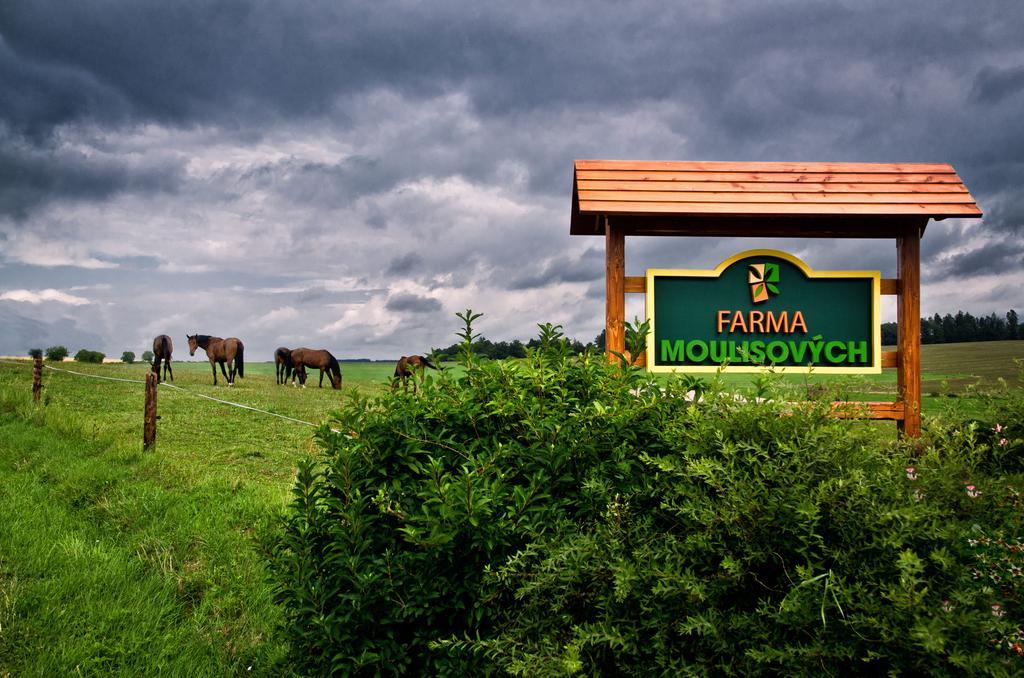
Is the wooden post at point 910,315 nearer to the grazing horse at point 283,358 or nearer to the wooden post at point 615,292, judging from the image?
the wooden post at point 615,292

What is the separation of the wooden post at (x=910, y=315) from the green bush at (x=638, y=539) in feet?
16.5

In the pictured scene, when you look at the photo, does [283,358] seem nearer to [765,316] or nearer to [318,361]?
[318,361]

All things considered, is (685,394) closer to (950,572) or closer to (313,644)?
(950,572)

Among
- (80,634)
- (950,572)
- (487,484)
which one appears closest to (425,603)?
(487,484)

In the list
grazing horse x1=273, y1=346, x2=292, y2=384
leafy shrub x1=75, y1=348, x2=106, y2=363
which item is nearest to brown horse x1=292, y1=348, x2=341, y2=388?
grazing horse x1=273, y1=346, x2=292, y2=384

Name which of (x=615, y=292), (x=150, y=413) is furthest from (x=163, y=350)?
(x=615, y=292)

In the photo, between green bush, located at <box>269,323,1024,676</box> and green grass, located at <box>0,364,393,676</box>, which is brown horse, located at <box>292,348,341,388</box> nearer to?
green grass, located at <box>0,364,393,676</box>

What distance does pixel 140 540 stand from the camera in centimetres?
663

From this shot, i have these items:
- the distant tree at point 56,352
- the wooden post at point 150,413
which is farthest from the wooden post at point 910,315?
the distant tree at point 56,352

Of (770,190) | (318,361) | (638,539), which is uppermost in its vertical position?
(770,190)

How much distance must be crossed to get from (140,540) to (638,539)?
5944mm

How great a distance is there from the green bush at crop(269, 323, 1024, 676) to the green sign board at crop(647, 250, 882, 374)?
4285 mm

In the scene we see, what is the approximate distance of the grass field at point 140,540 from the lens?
470 cm

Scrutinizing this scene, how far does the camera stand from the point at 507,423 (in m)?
3.16
